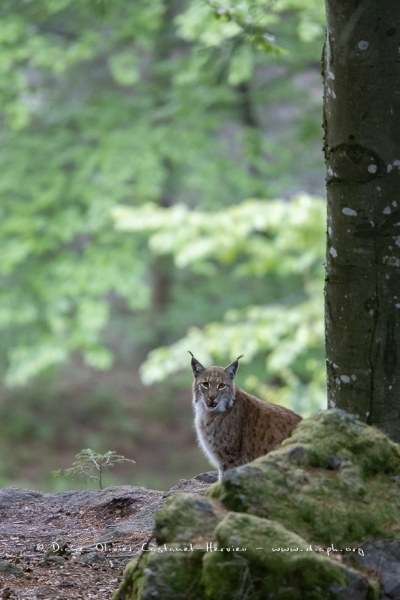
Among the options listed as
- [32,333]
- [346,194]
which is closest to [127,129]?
[32,333]

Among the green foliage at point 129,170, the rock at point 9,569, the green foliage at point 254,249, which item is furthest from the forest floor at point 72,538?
the green foliage at point 129,170

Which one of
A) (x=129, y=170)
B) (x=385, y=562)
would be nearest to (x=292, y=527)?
(x=385, y=562)

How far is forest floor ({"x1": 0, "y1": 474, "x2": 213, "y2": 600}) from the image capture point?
4176mm

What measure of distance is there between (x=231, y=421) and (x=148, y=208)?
5.76m

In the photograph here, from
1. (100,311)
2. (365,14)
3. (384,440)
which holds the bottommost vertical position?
(384,440)

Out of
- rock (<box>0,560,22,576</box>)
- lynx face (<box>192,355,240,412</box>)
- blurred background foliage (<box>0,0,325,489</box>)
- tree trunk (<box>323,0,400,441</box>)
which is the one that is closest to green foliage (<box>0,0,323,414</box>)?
blurred background foliage (<box>0,0,325,489</box>)

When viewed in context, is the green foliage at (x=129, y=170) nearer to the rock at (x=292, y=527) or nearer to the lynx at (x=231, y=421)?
the lynx at (x=231, y=421)

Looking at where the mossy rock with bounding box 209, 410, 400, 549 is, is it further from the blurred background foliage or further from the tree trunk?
the blurred background foliage

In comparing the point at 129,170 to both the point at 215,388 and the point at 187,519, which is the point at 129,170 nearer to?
the point at 215,388

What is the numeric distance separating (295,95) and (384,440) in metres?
11.6

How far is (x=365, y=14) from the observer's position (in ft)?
14.0

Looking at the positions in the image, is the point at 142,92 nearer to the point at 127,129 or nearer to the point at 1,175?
the point at 127,129

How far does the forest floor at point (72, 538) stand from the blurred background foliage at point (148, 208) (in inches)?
199

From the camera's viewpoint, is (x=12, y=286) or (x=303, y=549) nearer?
(x=303, y=549)
